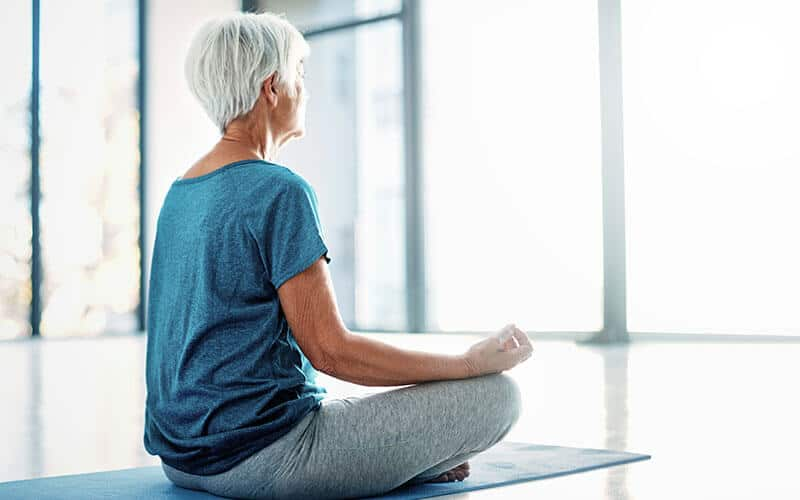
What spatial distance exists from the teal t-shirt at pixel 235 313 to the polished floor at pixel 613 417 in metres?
0.43

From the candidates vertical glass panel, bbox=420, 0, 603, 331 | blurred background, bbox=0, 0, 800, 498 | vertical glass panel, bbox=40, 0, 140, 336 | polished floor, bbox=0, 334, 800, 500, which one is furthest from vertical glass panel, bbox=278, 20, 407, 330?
polished floor, bbox=0, 334, 800, 500

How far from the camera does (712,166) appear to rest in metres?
6.57

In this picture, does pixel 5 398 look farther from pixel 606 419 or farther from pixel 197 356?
pixel 197 356

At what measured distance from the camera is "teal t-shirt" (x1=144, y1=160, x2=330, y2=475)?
5.30 feet

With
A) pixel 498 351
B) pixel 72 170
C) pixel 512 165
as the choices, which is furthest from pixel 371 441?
pixel 72 170

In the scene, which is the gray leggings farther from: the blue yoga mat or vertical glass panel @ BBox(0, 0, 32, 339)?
vertical glass panel @ BBox(0, 0, 32, 339)

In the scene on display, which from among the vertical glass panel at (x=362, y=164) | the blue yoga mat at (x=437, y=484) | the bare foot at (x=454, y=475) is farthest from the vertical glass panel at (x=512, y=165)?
the bare foot at (x=454, y=475)

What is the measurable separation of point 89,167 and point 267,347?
705 centimetres

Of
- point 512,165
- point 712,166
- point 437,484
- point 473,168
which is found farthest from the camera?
point 473,168

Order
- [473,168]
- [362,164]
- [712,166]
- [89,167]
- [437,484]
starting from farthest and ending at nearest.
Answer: [89,167]
[362,164]
[473,168]
[712,166]
[437,484]

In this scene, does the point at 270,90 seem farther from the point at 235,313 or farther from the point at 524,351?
the point at 524,351

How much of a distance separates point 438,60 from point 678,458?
5.82m

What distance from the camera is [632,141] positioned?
6.84 metres

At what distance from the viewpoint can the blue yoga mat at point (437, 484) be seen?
1.93 meters
